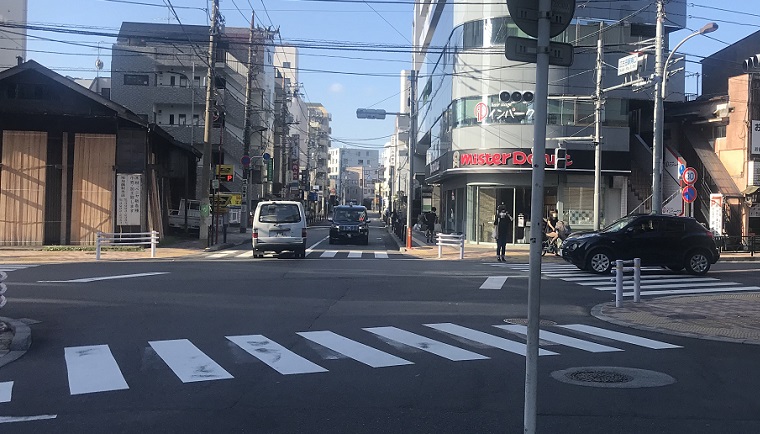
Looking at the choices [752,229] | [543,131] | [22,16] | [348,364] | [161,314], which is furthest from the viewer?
[22,16]

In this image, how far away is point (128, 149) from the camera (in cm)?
2761

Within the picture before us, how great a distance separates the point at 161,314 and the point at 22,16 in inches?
2315

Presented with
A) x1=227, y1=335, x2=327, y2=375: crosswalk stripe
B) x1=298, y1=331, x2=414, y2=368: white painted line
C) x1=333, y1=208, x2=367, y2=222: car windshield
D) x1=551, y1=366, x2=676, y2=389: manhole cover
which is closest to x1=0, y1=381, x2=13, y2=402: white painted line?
x1=227, y1=335, x2=327, y2=375: crosswalk stripe

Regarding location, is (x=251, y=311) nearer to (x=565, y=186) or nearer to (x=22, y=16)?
(x=565, y=186)

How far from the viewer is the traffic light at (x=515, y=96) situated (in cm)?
3142

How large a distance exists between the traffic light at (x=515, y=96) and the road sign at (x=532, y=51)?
27551 mm

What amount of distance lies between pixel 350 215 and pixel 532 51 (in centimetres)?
3192

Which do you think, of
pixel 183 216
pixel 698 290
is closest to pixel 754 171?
pixel 698 290

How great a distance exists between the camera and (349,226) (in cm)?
3534

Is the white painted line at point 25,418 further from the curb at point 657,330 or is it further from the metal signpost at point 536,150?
the curb at point 657,330

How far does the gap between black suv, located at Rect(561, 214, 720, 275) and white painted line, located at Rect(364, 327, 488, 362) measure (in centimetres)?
1092

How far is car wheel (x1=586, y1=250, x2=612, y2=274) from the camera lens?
773 inches

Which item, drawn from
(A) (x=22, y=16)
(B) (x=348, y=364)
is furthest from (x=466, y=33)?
(A) (x=22, y=16)

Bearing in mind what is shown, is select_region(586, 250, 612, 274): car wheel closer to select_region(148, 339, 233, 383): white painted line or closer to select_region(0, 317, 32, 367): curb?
select_region(148, 339, 233, 383): white painted line
